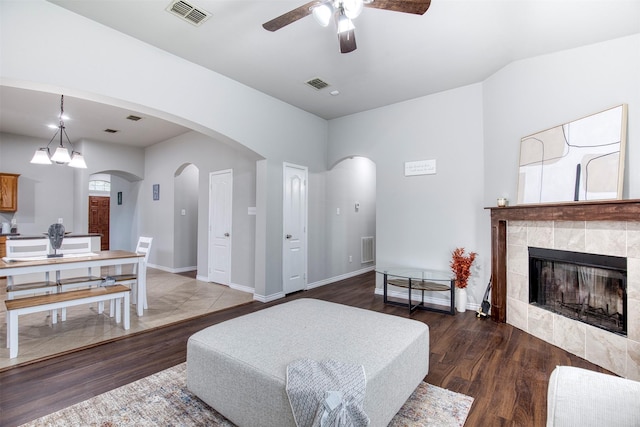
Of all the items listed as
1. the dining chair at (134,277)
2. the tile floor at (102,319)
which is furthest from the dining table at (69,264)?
the tile floor at (102,319)

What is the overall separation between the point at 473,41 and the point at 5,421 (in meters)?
4.77

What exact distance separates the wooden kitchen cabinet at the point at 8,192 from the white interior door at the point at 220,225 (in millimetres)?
4137

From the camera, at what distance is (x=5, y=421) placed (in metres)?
1.82

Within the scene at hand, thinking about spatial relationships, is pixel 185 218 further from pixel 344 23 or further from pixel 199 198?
pixel 344 23

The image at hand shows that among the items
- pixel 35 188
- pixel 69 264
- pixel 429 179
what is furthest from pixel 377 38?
pixel 35 188

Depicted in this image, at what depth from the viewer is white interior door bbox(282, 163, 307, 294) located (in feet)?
15.7

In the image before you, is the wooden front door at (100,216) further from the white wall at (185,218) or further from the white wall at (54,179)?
the white wall at (185,218)

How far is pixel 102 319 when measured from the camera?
3.59 meters

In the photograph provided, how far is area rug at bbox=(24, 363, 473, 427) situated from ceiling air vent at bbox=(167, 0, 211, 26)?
3059 millimetres

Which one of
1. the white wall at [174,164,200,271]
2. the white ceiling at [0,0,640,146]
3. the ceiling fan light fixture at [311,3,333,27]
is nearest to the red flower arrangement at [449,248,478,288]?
the white ceiling at [0,0,640,146]

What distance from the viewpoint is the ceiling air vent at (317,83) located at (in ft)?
12.8

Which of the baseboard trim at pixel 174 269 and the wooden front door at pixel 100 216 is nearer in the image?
the baseboard trim at pixel 174 269

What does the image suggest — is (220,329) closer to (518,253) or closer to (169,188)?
(518,253)

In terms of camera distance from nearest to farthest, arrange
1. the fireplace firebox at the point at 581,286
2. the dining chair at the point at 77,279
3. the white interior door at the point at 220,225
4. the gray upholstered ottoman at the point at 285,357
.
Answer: the gray upholstered ottoman at the point at 285,357
the fireplace firebox at the point at 581,286
the dining chair at the point at 77,279
the white interior door at the point at 220,225
